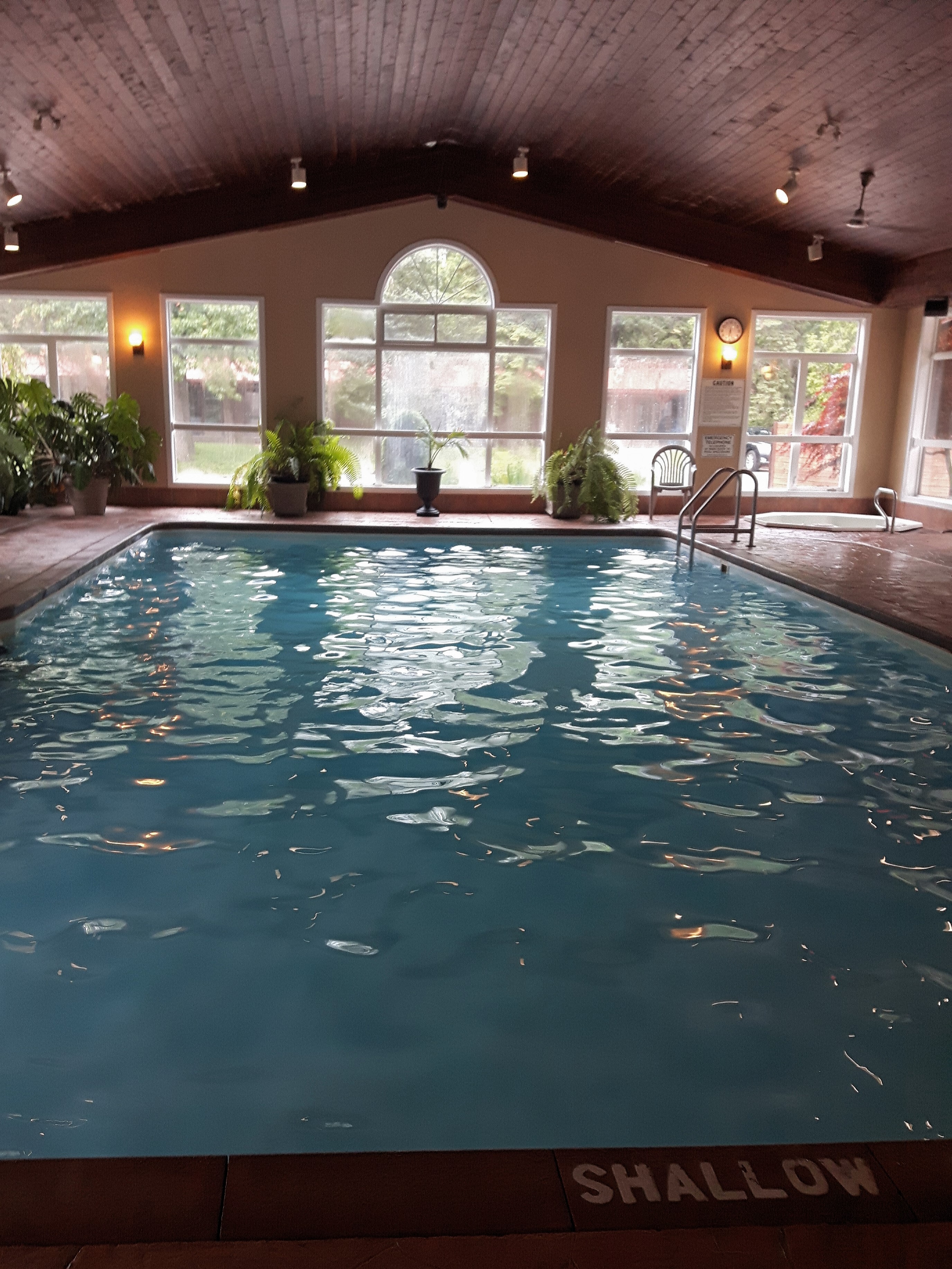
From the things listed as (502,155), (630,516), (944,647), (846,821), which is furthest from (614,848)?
(502,155)

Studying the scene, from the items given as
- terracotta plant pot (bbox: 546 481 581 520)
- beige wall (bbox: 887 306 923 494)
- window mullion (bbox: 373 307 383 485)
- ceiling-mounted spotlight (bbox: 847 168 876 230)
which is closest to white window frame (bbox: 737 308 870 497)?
beige wall (bbox: 887 306 923 494)

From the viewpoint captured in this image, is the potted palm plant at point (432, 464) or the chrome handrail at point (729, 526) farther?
the potted palm plant at point (432, 464)

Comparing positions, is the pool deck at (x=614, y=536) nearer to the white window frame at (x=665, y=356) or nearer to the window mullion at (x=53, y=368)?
the white window frame at (x=665, y=356)

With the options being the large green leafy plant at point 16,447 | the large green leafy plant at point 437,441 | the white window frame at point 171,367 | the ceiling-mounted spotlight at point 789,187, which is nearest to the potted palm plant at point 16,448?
the large green leafy plant at point 16,447

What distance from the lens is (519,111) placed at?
9.47 meters

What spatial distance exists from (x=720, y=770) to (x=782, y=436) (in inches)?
364

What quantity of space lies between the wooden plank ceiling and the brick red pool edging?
6.34 metres

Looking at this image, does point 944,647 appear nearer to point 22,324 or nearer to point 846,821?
point 846,821

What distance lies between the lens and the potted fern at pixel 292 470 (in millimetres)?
11109

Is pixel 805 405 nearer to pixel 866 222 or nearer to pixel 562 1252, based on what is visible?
pixel 866 222

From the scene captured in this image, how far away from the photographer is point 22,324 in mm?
11688

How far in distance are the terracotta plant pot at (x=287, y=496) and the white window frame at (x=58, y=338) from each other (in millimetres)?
2279

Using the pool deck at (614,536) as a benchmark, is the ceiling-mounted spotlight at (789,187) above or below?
above

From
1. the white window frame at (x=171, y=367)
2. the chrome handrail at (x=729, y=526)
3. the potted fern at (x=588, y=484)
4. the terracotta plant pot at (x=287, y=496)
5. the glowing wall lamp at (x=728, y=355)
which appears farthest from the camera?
the glowing wall lamp at (x=728, y=355)
